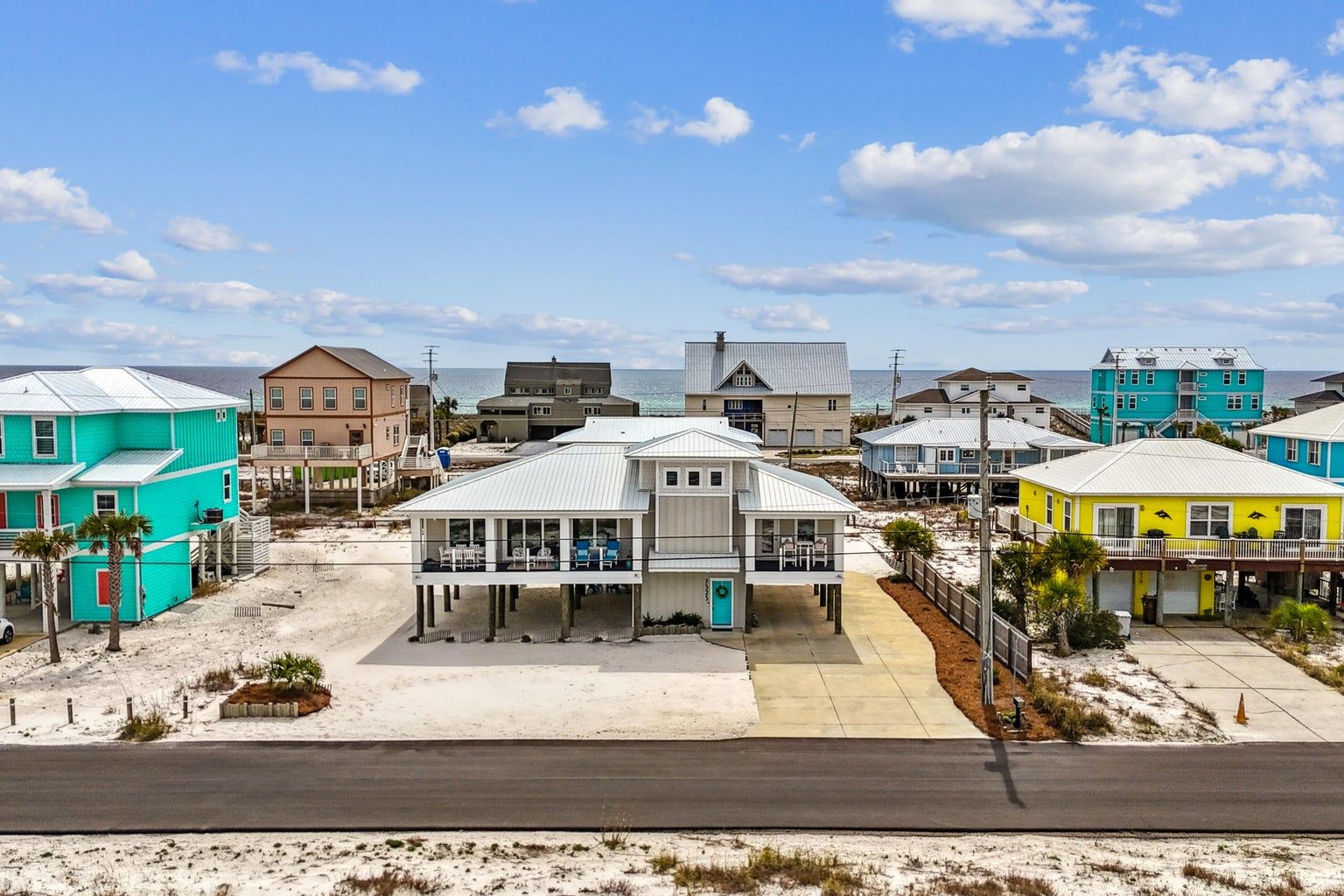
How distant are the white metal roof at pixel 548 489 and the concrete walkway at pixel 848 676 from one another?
655 centimetres

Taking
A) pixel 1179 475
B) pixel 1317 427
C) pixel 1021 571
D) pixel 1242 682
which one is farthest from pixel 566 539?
pixel 1317 427

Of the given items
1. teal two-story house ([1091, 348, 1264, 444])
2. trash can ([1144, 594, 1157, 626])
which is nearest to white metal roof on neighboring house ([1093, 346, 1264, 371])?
teal two-story house ([1091, 348, 1264, 444])

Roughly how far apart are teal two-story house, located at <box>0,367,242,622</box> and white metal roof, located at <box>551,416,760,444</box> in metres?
17.0

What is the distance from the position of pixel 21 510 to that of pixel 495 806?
79.1ft

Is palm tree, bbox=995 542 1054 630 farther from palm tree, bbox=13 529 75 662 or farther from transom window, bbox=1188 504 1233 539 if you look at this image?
palm tree, bbox=13 529 75 662

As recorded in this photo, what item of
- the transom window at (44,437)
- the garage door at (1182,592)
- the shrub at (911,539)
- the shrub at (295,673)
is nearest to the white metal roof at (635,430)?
the shrub at (911,539)

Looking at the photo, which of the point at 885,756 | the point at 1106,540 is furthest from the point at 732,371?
the point at 885,756

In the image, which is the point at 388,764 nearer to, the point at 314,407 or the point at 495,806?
the point at 495,806

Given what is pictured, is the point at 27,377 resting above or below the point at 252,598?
above

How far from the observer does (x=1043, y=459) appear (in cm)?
6025

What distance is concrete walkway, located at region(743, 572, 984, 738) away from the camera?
2330 centimetres

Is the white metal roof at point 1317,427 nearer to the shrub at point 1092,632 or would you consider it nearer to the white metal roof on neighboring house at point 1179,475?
the white metal roof on neighboring house at point 1179,475

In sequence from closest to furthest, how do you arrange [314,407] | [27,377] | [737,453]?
[737,453] → [27,377] → [314,407]

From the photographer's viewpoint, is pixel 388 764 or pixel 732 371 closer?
pixel 388 764
